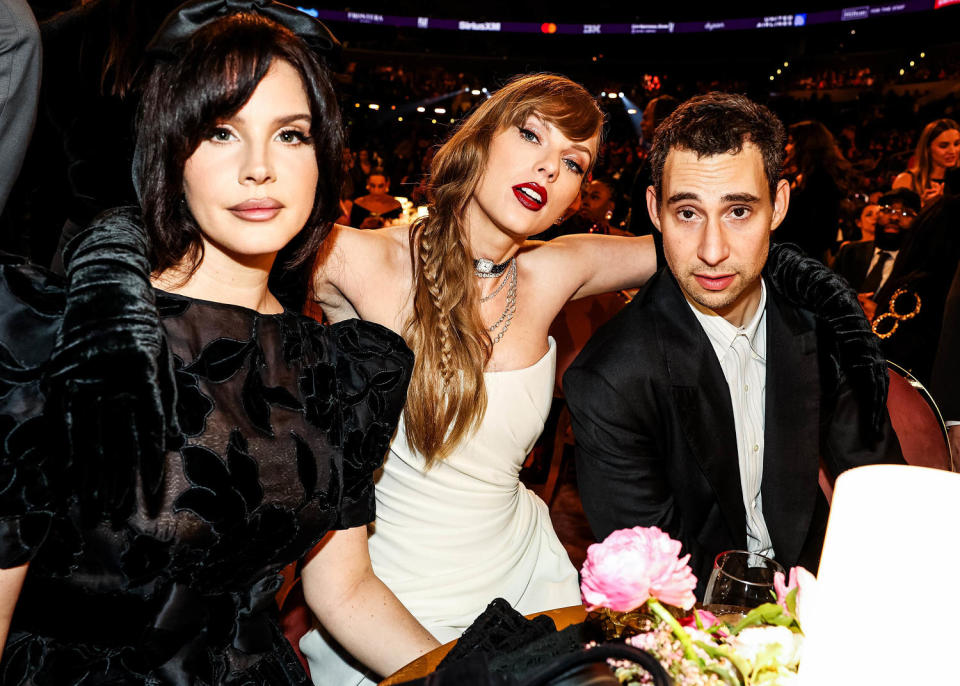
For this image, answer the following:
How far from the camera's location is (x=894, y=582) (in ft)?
2.10

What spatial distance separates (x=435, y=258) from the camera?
204 cm

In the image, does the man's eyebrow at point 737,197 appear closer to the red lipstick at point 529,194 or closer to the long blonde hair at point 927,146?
the red lipstick at point 529,194

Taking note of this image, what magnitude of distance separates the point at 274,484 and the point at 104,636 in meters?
0.33

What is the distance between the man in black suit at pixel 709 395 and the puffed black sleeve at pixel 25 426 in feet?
4.01

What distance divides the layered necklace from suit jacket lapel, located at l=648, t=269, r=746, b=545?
1.35 ft

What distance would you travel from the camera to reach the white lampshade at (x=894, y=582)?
623 mm

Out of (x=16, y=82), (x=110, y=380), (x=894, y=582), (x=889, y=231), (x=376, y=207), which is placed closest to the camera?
(x=894, y=582)

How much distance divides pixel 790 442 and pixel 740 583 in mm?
1001

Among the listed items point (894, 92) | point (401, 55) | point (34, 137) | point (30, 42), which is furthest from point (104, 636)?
point (401, 55)

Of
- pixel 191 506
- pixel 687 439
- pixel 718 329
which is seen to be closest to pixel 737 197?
pixel 718 329

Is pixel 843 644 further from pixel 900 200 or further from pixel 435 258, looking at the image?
pixel 900 200

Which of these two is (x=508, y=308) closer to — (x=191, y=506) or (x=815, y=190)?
(x=191, y=506)

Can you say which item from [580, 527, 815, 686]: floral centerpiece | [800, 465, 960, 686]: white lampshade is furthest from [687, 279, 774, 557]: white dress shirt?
[800, 465, 960, 686]: white lampshade

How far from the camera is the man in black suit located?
1917mm
